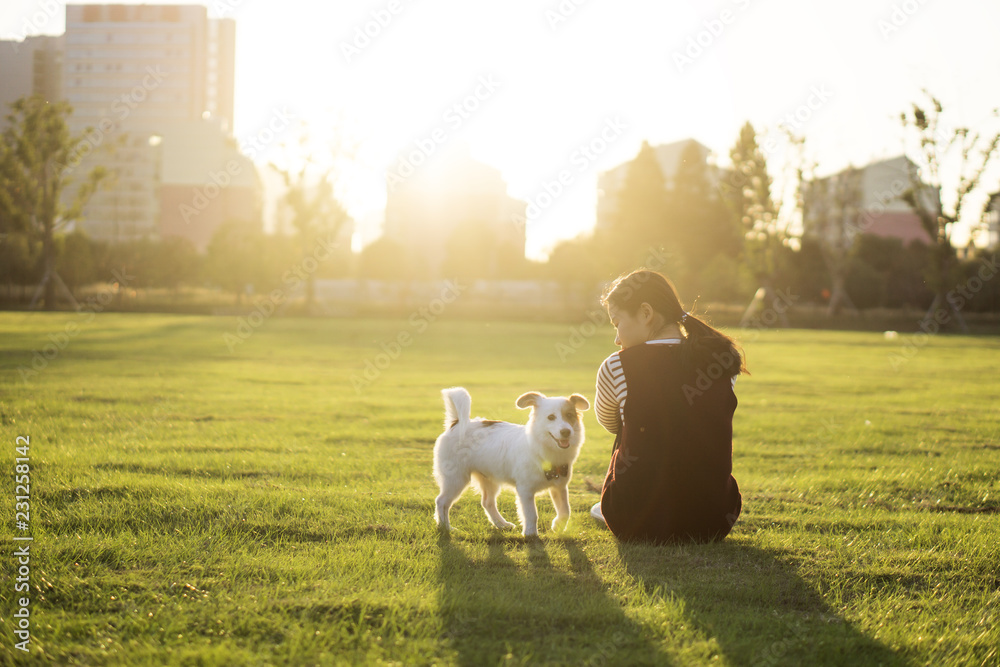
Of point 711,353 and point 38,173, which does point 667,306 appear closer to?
point 711,353

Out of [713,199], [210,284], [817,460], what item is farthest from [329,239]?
[817,460]

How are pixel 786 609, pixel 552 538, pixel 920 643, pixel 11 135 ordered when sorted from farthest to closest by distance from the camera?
pixel 11 135 → pixel 552 538 → pixel 786 609 → pixel 920 643

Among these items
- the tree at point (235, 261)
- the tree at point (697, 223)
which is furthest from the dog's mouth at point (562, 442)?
the tree at point (697, 223)

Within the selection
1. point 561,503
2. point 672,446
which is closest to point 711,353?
point 672,446

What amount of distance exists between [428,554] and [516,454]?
35.7 inches

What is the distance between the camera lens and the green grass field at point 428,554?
10.5 ft

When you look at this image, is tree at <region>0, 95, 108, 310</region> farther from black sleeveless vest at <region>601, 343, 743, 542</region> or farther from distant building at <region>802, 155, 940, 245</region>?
distant building at <region>802, 155, 940, 245</region>

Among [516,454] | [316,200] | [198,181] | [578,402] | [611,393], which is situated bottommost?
[516,454]

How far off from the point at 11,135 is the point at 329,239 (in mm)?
17458

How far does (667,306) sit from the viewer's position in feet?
15.1

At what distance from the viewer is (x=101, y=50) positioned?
456ft

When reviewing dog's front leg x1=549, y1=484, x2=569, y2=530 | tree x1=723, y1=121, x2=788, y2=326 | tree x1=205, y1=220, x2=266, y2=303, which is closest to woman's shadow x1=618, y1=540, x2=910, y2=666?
dog's front leg x1=549, y1=484, x2=569, y2=530

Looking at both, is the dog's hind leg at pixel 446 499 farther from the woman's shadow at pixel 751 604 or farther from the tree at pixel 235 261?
the tree at pixel 235 261

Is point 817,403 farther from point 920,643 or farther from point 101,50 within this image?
point 101,50
